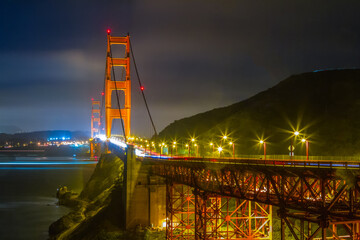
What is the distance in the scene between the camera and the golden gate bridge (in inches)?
591

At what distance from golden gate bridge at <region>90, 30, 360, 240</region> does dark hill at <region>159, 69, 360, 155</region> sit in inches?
1139

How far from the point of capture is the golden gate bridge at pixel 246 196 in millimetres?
15008

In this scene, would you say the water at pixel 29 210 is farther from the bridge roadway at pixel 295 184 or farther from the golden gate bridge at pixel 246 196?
the bridge roadway at pixel 295 184

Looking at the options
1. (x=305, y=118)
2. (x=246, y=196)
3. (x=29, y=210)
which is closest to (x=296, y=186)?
(x=246, y=196)

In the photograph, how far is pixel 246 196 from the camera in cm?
2025

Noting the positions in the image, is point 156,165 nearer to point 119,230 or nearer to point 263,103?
point 119,230

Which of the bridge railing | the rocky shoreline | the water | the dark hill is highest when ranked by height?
the dark hill

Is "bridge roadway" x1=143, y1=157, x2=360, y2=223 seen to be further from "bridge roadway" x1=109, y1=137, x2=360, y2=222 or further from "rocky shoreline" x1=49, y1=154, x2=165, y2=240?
"rocky shoreline" x1=49, y1=154, x2=165, y2=240

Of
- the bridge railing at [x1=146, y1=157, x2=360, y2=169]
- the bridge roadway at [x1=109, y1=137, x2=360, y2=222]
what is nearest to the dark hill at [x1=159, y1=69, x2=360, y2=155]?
the bridge railing at [x1=146, y1=157, x2=360, y2=169]

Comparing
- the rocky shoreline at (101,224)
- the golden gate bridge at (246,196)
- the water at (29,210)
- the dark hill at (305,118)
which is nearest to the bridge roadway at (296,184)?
the golden gate bridge at (246,196)

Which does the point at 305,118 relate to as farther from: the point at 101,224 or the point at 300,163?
the point at 300,163

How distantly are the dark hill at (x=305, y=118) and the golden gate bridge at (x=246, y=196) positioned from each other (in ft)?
94.9

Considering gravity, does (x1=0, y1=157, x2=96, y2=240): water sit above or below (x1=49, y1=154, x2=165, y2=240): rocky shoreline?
below

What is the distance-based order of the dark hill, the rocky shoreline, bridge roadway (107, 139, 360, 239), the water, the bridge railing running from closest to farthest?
bridge roadway (107, 139, 360, 239), the bridge railing, the rocky shoreline, the water, the dark hill
